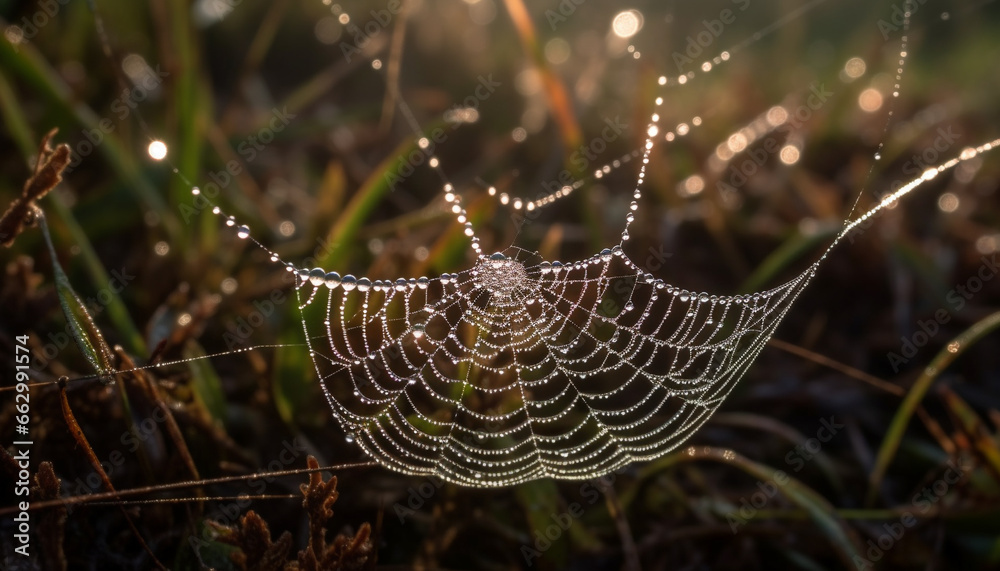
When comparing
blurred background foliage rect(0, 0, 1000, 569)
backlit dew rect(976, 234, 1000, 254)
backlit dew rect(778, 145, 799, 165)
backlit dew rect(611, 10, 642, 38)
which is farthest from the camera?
backlit dew rect(611, 10, 642, 38)

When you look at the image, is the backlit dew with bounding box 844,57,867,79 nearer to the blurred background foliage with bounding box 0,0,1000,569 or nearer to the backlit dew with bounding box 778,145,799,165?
the blurred background foliage with bounding box 0,0,1000,569

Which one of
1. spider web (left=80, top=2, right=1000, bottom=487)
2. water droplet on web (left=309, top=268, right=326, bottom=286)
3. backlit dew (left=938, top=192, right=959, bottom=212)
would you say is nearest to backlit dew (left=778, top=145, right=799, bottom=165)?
backlit dew (left=938, top=192, right=959, bottom=212)

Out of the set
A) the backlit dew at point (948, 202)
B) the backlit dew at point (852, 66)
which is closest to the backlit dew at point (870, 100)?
the backlit dew at point (852, 66)

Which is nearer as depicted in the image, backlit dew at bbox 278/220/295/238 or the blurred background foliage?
the blurred background foliage

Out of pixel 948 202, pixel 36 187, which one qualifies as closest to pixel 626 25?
pixel 948 202

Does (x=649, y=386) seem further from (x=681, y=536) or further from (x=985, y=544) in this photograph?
(x=985, y=544)

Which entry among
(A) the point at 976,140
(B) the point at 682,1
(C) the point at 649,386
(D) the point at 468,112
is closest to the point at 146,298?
(D) the point at 468,112
